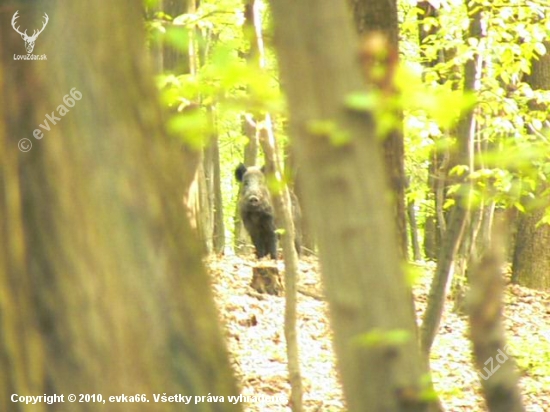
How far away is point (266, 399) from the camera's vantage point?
8781mm

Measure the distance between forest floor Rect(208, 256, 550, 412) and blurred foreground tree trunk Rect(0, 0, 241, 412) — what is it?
4.64m

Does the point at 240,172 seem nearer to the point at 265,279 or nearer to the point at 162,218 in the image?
the point at 265,279

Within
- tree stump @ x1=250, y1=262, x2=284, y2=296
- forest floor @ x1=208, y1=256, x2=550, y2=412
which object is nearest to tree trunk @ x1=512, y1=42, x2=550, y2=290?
forest floor @ x1=208, y1=256, x2=550, y2=412

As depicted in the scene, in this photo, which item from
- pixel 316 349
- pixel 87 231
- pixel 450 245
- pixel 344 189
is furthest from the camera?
pixel 316 349

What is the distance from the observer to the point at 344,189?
6.84 ft

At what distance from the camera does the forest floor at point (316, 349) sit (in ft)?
29.9

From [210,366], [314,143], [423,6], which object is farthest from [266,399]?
[423,6]

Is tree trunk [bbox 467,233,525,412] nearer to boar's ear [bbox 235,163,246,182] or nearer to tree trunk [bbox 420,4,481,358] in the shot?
tree trunk [bbox 420,4,481,358]

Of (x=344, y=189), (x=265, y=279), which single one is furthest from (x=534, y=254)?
(x=344, y=189)

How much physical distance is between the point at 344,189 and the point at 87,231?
35.4 inches

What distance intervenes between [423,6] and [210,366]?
42.6ft

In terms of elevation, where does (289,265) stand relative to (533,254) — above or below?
above

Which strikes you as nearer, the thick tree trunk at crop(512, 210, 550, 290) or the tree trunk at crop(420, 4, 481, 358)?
the tree trunk at crop(420, 4, 481, 358)

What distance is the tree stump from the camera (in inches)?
546
